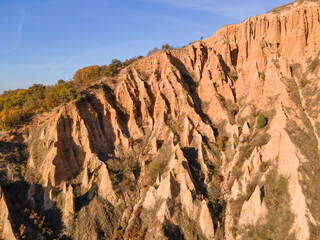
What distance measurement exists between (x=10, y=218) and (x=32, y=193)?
3444 mm

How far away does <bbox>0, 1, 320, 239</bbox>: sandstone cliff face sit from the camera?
1991cm

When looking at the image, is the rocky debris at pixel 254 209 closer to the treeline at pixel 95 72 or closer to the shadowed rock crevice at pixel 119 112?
the shadowed rock crevice at pixel 119 112

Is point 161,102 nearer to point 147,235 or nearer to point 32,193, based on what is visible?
point 147,235

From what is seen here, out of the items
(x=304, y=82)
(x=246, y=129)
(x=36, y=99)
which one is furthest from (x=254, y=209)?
(x=36, y=99)

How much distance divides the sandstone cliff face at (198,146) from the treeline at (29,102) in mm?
1732

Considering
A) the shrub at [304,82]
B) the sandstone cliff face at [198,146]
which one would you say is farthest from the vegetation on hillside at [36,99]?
the shrub at [304,82]

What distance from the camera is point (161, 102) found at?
31000 mm

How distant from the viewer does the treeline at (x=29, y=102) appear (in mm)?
25250

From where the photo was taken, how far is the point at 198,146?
1051 inches

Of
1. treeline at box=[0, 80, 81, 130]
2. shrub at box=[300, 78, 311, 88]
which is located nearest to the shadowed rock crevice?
treeline at box=[0, 80, 81, 130]

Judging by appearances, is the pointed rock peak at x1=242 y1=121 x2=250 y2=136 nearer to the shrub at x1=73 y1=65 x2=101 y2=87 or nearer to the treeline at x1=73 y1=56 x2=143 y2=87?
the treeline at x1=73 y1=56 x2=143 y2=87

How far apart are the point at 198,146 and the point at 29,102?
26755 millimetres

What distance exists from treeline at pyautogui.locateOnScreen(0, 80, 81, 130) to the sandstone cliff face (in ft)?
5.68

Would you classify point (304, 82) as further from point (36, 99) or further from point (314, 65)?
point (36, 99)
